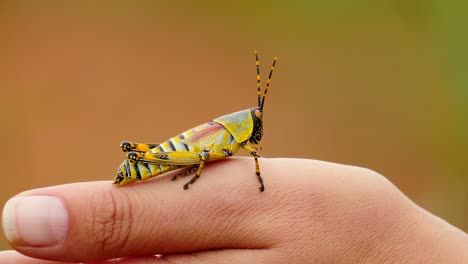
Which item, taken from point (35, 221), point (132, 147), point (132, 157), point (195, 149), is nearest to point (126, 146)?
point (132, 147)

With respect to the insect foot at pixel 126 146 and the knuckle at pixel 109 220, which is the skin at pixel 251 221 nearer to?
the knuckle at pixel 109 220

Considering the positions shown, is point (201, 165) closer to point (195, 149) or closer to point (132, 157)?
point (195, 149)

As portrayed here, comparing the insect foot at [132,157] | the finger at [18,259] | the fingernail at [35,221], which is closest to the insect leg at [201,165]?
the insect foot at [132,157]

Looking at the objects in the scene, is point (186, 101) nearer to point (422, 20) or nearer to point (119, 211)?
point (422, 20)

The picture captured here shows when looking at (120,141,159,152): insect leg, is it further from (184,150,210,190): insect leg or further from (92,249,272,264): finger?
(92,249,272,264): finger

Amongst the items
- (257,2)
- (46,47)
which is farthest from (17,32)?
(257,2)
